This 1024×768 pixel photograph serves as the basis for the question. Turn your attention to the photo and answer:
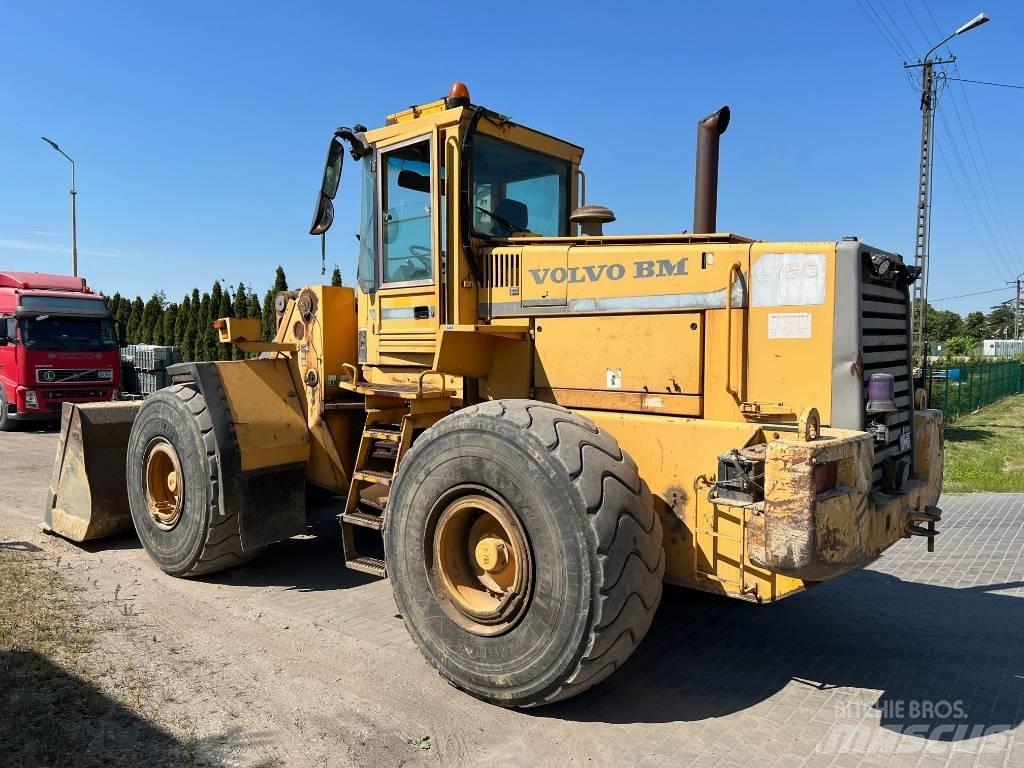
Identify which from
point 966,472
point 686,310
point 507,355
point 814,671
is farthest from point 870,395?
point 966,472

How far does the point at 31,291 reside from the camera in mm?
17016

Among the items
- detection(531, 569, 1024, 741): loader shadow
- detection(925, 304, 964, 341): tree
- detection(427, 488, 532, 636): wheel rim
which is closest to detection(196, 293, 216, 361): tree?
detection(531, 569, 1024, 741): loader shadow

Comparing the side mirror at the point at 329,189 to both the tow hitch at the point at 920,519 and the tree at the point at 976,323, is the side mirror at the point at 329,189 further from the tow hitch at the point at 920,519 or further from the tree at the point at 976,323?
the tree at the point at 976,323

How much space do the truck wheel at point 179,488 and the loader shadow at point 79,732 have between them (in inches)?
66.5

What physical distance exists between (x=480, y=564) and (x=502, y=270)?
1964mm

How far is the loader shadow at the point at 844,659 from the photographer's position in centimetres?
388

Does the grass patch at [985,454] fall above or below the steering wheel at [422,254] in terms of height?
below

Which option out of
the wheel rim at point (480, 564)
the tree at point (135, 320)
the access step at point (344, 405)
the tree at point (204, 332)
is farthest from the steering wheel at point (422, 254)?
the tree at point (135, 320)

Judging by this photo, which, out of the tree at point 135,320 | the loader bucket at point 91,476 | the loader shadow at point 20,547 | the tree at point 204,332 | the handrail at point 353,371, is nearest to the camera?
the handrail at point 353,371

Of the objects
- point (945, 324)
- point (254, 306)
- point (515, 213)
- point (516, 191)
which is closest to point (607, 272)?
point (515, 213)

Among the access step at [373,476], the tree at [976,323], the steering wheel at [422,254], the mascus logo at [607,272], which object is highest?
the tree at [976,323]

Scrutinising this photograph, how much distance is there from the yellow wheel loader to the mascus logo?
14 mm

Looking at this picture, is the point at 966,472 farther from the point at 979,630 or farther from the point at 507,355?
the point at 507,355

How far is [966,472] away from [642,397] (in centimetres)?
1018
